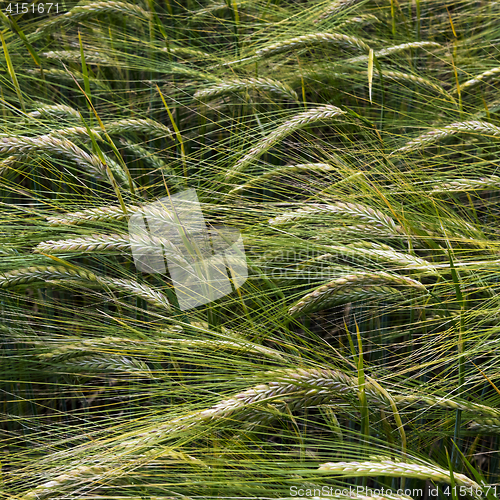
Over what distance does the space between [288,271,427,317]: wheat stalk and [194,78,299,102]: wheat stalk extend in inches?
25.7

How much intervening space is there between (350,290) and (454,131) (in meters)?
0.51

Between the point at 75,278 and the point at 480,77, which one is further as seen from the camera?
the point at 480,77

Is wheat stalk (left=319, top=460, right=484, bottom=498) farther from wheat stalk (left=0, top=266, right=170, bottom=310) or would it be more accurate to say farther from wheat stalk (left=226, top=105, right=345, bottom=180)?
wheat stalk (left=226, top=105, right=345, bottom=180)

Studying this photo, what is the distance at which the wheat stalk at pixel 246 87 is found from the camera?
1.26 meters

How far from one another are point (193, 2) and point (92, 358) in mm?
1363

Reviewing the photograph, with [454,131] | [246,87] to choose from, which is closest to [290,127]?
[246,87]

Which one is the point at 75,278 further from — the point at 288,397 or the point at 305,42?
the point at 305,42

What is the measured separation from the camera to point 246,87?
1259mm

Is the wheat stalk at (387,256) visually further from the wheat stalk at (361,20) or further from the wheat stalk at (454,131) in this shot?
the wheat stalk at (361,20)

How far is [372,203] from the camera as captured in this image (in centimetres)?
93

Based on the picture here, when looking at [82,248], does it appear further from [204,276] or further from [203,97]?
[203,97]

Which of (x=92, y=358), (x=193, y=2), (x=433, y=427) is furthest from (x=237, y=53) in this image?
(x=433, y=427)

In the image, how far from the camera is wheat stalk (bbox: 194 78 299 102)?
4.13ft

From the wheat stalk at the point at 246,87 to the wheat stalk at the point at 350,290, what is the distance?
654 mm
